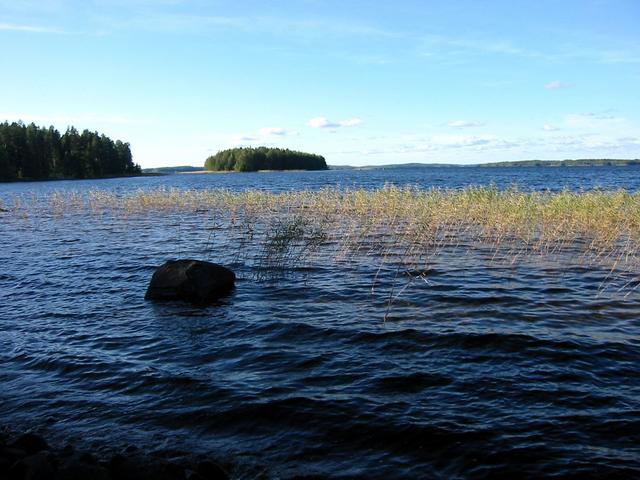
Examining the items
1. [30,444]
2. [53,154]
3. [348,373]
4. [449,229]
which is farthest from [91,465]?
[53,154]

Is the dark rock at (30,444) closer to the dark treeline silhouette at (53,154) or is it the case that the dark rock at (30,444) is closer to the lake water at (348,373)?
the lake water at (348,373)

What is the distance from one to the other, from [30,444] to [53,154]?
138960 mm

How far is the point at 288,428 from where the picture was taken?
7344 millimetres

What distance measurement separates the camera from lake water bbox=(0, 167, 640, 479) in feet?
22.1

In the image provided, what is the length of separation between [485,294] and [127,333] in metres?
9.51

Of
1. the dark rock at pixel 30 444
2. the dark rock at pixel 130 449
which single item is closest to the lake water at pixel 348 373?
the dark rock at pixel 130 449

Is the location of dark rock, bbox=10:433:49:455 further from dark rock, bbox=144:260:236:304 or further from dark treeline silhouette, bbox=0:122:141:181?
dark treeline silhouette, bbox=0:122:141:181

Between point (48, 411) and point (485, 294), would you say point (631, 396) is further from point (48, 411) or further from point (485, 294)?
point (48, 411)

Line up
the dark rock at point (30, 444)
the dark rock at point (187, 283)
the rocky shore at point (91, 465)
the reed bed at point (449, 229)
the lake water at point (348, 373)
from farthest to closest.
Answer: the reed bed at point (449, 229) < the dark rock at point (187, 283) < the lake water at point (348, 373) < the dark rock at point (30, 444) < the rocky shore at point (91, 465)

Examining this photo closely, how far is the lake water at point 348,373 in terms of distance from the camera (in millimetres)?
6727

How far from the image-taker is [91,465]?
5.47 m

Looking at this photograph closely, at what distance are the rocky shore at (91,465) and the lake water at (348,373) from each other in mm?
370

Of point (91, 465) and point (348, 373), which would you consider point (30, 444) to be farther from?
point (348, 373)

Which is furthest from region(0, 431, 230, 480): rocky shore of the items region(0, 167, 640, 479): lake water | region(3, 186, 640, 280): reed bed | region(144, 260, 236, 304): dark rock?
region(3, 186, 640, 280): reed bed
